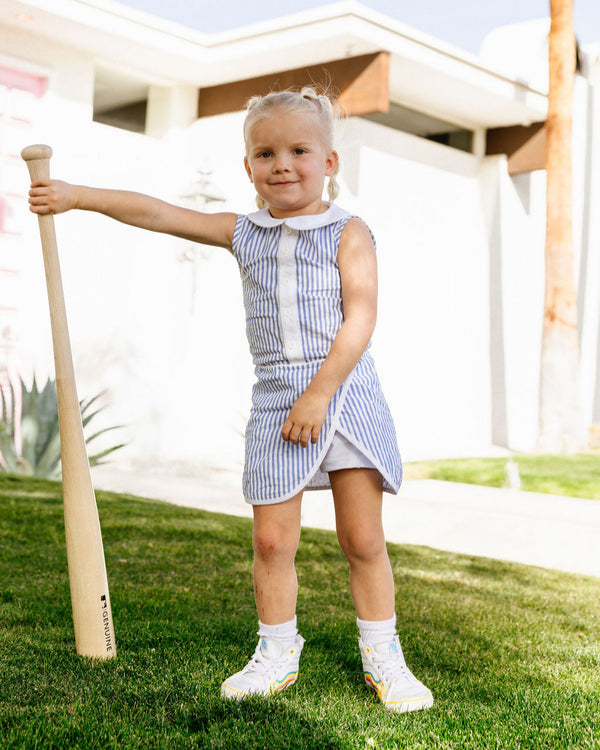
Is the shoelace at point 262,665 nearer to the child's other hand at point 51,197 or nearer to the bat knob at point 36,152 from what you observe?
the child's other hand at point 51,197

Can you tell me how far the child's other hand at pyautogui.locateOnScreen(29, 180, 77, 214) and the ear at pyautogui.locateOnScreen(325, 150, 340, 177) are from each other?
1.97 feet

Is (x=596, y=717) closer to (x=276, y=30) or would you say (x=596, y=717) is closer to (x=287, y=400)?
(x=287, y=400)

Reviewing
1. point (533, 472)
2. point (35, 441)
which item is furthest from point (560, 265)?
point (35, 441)

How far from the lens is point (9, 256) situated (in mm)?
7898

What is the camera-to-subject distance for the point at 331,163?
2209 millimetres

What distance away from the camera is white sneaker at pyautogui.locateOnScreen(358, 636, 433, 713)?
6.41 ft

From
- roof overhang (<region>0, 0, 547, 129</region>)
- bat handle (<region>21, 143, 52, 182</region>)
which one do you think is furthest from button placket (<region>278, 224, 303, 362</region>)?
roof overhang (<region>0, 0, 547, 129</region>)

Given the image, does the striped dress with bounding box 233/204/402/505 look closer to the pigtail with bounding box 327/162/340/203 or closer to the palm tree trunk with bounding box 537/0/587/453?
the pigtail with bounding box 327/162/340/203

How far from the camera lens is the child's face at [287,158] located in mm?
2064

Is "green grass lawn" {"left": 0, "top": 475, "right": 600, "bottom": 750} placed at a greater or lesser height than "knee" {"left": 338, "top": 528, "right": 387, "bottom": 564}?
lesser

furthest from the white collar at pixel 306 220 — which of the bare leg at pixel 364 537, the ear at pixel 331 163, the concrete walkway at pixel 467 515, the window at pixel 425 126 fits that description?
the window at pixel 425 126

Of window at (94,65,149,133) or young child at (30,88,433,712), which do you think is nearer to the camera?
young child at (30,88,433,712)

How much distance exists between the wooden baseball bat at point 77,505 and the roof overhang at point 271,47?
610 centimetres

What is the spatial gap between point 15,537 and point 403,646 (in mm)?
1846
